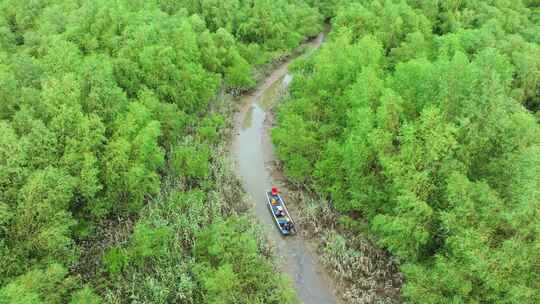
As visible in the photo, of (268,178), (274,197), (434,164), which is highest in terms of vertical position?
(434,164)

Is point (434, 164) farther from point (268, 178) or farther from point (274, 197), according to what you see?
point (268, 178)

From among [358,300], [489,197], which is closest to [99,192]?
[358,300]

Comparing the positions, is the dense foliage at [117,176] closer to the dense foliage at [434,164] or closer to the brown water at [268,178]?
the brown water at [268,178]

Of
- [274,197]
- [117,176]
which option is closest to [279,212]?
[274,197]

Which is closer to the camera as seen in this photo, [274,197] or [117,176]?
[117,176]

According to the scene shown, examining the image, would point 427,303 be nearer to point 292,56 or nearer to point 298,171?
point 298,171

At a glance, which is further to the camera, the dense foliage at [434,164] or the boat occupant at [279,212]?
the boat occupant at [279,212]

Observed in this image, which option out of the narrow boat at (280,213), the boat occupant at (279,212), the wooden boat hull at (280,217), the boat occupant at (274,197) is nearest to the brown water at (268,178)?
the wooden boat hull at (280,217)
